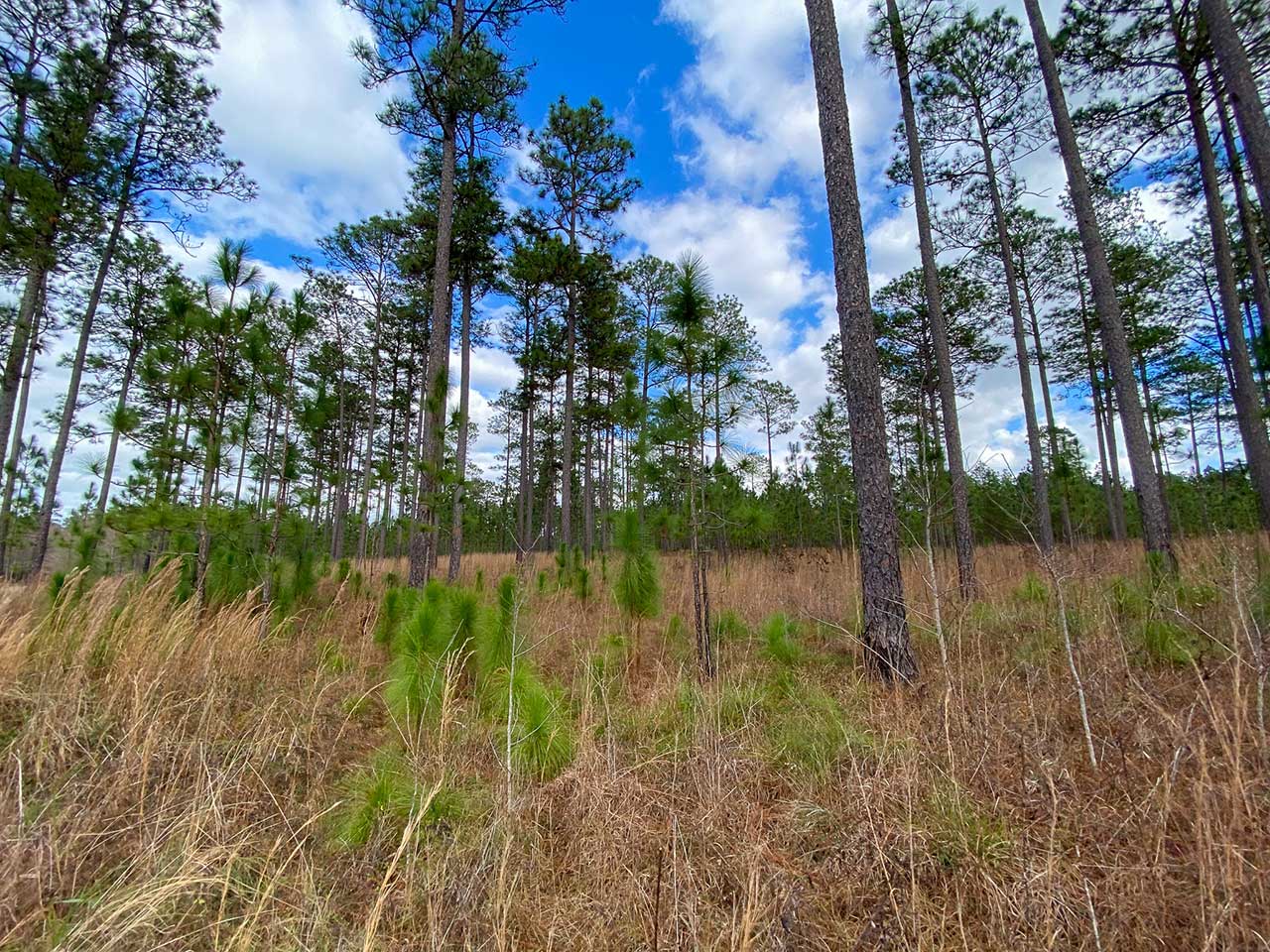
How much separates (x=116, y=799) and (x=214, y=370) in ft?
14.0

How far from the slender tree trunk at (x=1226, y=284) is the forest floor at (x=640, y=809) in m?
5.63

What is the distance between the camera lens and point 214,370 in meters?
4.73

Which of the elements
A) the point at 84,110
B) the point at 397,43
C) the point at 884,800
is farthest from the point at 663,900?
the point at 84,110

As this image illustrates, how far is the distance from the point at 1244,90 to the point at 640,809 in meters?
7.97

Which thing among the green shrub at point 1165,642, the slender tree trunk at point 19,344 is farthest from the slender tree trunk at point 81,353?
the green shrub at point 1165,642

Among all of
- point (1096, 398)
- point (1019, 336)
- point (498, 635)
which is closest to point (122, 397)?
point (498, 635)

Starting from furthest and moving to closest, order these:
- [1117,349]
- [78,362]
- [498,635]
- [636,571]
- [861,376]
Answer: [78,362]
[1117,349]
[636,571]
[861,376]
[498,635]

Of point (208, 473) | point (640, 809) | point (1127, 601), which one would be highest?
point (208, 473)

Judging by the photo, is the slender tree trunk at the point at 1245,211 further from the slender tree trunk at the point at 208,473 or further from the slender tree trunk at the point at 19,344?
the slender tree trunk at the point at 19,344

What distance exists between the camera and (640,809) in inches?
78.5

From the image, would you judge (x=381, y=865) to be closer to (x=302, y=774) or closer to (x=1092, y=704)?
(x=302, y=774)

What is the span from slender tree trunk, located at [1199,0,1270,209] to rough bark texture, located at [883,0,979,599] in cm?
314

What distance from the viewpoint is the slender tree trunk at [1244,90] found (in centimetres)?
439

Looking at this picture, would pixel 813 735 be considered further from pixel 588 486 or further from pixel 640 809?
pixel 588 486
